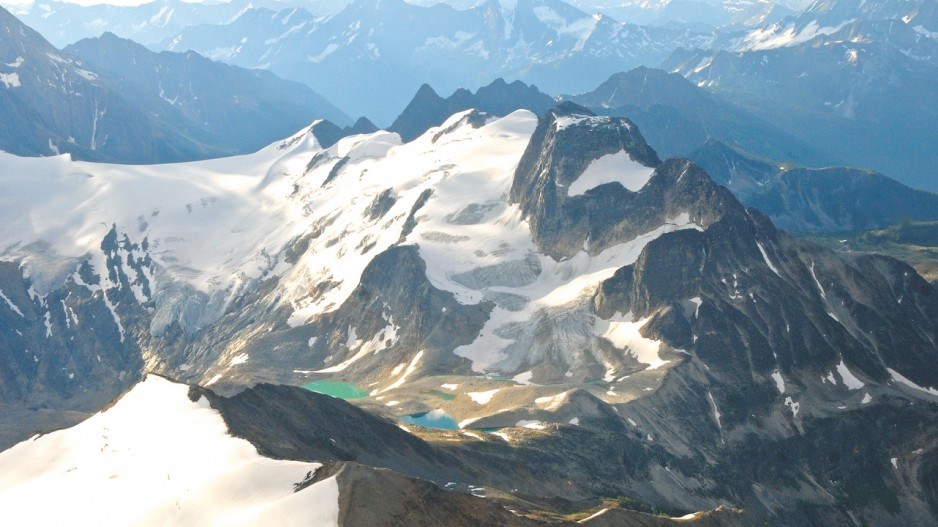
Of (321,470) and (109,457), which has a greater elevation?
(321,470)

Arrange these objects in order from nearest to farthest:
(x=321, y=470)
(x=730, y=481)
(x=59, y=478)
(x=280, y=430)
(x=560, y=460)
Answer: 1. (x=321, y=470)
2. (x=59, y=478)
3. (x=280, y=430)
4. (x=560, y=460)
5. (x=730, y=481)

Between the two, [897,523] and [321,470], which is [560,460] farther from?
[321,470]

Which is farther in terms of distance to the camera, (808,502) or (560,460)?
(808,502)

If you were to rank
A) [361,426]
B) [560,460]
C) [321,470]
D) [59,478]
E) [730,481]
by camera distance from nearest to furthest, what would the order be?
[321,470], [59,478], [361,426], [560,460], [730,481]

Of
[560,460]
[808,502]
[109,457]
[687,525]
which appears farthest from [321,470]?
[808,502]

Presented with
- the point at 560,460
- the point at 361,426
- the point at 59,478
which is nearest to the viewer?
the point at 59,478

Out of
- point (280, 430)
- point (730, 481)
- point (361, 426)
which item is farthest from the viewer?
point (730, 481)

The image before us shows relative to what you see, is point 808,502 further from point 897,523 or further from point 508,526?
point 508,526

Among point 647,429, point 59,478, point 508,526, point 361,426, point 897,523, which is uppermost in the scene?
point 508,526

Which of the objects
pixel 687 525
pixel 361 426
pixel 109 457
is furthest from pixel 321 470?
pixel 361 426
